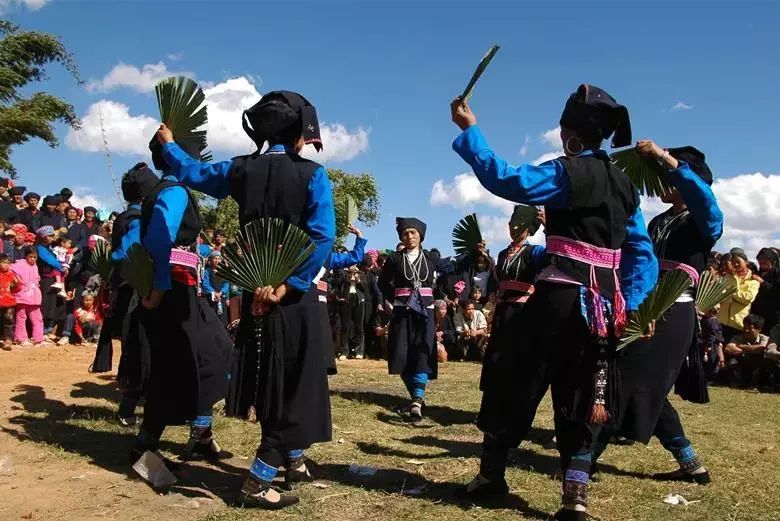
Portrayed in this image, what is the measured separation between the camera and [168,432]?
5.83m

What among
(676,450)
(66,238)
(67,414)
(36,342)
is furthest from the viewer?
(66,238)

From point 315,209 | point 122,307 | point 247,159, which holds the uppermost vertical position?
point 247,159

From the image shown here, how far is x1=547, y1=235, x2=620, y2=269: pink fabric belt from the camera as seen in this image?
3.67m

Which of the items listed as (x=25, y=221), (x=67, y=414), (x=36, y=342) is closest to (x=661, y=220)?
(x=67, y=414)

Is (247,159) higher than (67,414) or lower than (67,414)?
higher

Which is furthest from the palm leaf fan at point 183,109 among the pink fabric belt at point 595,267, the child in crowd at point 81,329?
the child in crowd at point 81,329

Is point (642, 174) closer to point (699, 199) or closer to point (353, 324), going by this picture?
point (699, 199)

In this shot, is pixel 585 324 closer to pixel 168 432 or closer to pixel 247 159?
pixel 247 159

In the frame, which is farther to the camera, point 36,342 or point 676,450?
point 36,342

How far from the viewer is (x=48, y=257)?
496 inches

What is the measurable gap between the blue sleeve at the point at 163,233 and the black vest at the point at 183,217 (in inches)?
2.5

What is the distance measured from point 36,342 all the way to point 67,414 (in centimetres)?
645

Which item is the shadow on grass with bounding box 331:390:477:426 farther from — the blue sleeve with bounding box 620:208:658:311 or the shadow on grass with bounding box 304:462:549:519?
the blue sleeve with bounding box 620:208:658:311

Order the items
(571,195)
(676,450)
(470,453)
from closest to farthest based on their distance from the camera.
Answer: (571,195) < (676,450) < (470,453)
